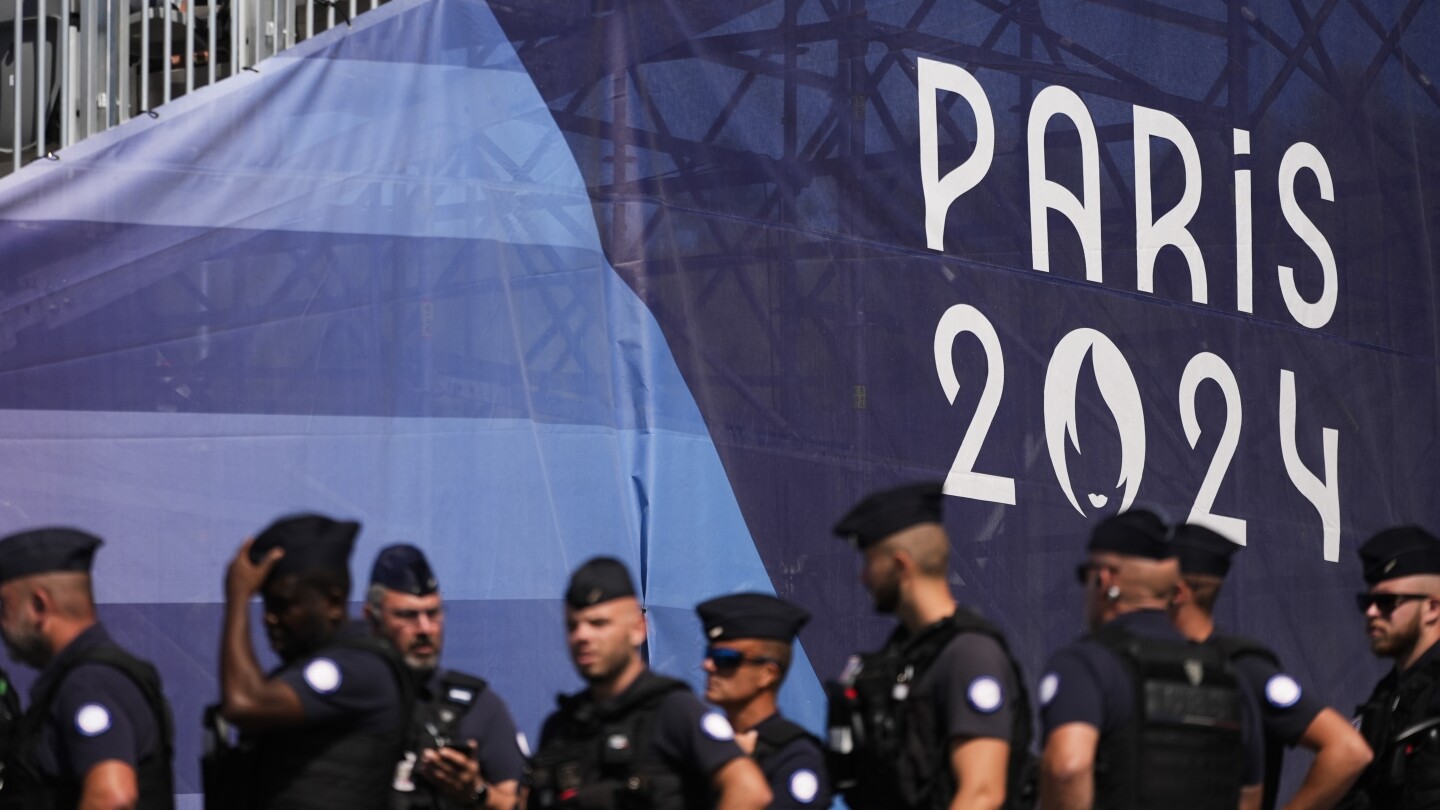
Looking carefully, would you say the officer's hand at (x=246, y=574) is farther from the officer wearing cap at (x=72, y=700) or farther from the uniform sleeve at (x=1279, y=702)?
the uniform sleeve at (x=1279, y=702)

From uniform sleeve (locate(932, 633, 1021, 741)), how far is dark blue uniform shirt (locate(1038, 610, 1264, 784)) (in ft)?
0.70

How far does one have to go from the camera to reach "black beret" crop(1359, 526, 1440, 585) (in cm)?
611

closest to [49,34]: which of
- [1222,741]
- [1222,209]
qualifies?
[1222,741]

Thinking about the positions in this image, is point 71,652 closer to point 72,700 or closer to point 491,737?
point 72,700

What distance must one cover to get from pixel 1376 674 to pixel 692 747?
561 centimetres

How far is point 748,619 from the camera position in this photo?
538cm

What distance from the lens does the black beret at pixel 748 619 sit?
5375mm

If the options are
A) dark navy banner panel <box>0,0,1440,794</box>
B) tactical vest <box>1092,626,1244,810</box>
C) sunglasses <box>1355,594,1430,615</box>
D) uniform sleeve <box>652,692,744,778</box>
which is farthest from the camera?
dark navy banner panel <box>0,0,1440,794</box>

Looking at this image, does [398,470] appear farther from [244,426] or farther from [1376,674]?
[1376,674]

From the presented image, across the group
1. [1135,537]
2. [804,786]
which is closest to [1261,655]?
[1135,537]

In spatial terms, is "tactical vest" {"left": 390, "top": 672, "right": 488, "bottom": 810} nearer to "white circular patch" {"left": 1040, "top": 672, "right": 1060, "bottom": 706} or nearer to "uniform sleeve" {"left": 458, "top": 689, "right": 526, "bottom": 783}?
"uniform sleeve" {"left": 458, "top": 689, "right": 526, "bottom": 783}

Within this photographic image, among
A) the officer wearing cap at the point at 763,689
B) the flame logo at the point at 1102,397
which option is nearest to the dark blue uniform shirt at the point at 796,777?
the officer wearing cap at the point at 763,689

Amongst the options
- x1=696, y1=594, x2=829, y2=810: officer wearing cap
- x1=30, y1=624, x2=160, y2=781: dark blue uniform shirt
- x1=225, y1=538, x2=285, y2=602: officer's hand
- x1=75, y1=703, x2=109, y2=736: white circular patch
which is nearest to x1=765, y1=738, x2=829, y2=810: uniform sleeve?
x1=696, y1=594, x2=829, y2=810: officer wearing cap

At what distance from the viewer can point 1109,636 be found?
4949 millimetres
